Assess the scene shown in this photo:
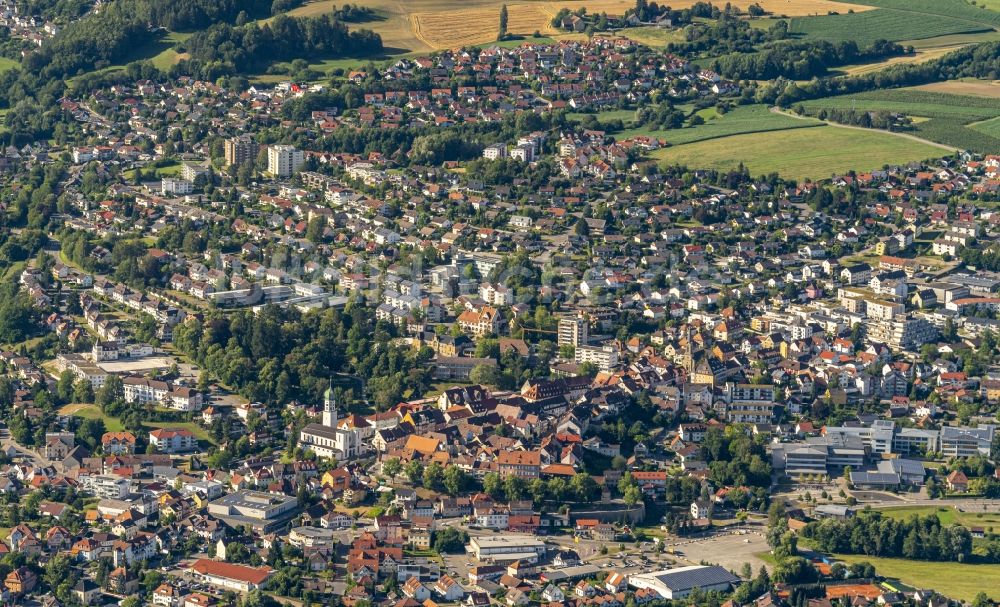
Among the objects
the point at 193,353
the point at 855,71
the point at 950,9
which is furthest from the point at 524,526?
the point at 950,9

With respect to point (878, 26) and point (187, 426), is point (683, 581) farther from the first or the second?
point (878, 26)

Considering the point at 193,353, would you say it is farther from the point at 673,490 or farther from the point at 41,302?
the point at 673,490

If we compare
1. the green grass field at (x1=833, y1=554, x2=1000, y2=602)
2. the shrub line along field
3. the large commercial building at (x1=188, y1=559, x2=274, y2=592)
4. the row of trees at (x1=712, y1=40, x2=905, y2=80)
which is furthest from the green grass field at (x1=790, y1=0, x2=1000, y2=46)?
the large commercial building at (x1=188, y1=559, x2=274, y2=592)

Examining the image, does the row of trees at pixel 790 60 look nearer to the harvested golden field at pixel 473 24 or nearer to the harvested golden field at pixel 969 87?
the harvested golden field at pixel 969 87

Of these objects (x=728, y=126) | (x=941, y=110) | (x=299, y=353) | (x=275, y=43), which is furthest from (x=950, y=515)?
(x=275, y=43)

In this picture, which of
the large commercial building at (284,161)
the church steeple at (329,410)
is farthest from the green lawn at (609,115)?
Answer: the church steeple at (329,410)
